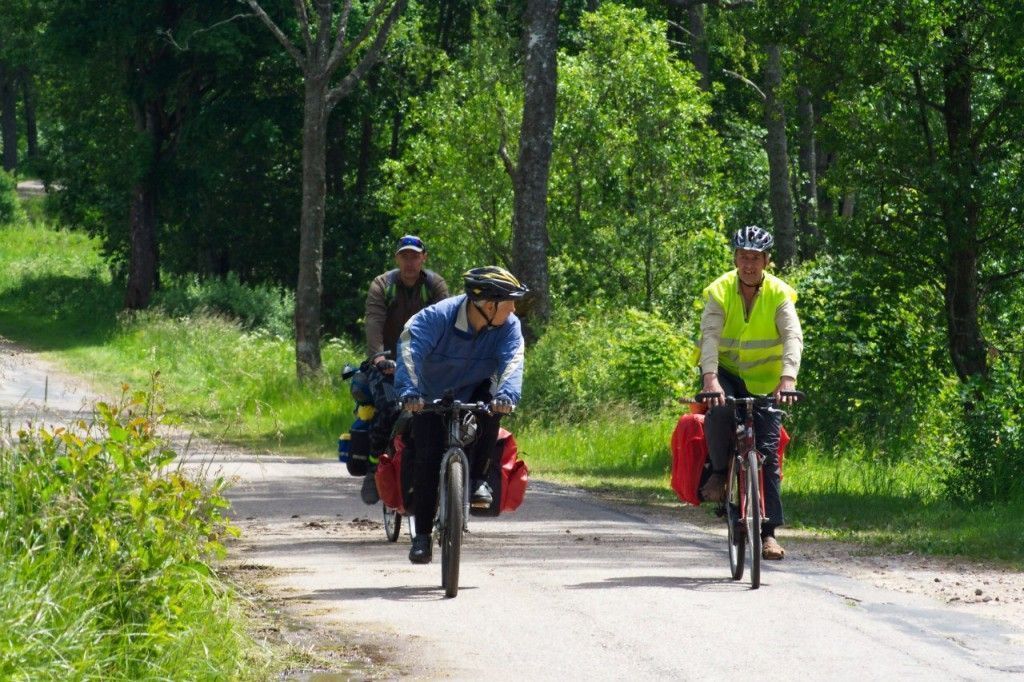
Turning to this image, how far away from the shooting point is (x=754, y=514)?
952 centimetres

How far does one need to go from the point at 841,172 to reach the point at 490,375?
25.8 feet

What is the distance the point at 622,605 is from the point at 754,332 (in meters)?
2.13

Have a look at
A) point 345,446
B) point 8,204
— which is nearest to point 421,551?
point 345,446

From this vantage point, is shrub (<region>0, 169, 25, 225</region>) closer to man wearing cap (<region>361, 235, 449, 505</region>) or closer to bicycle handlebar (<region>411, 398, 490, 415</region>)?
man wearing cap (<region>361, 235, 449, 505</region>)

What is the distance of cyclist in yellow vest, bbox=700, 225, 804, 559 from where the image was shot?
32.8ft

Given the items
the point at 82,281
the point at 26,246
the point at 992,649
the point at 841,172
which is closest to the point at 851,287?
the point at 841,172

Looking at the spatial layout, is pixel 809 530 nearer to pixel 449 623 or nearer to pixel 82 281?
pixel 449 623

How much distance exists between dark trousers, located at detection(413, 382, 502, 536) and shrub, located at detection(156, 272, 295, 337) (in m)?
28.9

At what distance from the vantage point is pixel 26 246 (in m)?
57.9

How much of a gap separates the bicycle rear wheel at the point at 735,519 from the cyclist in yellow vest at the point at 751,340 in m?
0.20

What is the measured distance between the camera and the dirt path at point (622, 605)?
734cm

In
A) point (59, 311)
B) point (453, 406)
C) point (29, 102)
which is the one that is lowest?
point (453, 406)

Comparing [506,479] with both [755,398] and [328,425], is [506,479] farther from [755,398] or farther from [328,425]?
[328,425]

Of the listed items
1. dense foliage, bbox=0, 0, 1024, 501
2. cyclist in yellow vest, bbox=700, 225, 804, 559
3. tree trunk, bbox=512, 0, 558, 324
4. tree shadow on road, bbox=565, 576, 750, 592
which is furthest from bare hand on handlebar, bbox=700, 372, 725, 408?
tree trunk, bbox=512, 0, 558, 324
